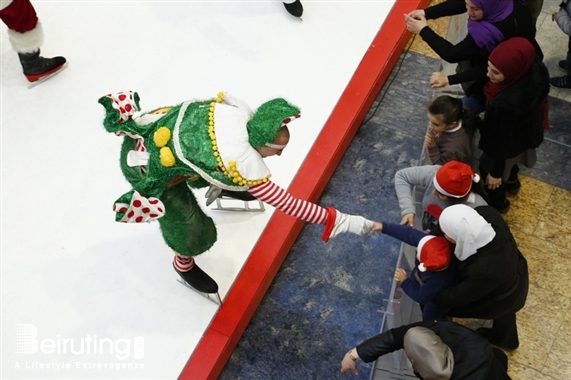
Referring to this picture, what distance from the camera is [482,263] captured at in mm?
2424

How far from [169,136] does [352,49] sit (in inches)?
70.2

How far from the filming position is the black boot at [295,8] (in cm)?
387

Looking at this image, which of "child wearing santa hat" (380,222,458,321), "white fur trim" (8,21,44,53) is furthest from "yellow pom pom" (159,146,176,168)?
"white fur trim" (8,21,44,53)

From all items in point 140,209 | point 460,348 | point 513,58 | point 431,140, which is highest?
point 513,58

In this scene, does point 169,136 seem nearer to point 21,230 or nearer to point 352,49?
point 21,230

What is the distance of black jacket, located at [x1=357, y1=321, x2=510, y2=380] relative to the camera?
2303mm

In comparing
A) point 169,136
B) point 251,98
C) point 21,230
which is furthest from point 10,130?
point 169,136

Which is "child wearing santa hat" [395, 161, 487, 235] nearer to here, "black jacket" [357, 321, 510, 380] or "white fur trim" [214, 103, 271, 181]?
"black jacket" [357, 321, 510, 380]

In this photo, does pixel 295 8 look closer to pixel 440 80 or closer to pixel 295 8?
pixel 295 8

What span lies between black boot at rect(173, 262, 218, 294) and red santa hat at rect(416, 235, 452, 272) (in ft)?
3.02

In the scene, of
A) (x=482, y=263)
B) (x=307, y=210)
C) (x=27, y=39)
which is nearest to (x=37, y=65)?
(x=27, y=39)

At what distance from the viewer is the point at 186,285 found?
3.06 m

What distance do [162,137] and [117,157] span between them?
3.79 ft

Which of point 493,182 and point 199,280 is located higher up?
point 493,182
